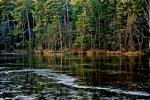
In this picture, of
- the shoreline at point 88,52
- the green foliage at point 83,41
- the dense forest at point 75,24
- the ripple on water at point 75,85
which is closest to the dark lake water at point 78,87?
the ripple on water at point 75,85

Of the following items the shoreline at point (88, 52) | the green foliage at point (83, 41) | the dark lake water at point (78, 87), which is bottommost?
the dark lake water at point (78, 87)

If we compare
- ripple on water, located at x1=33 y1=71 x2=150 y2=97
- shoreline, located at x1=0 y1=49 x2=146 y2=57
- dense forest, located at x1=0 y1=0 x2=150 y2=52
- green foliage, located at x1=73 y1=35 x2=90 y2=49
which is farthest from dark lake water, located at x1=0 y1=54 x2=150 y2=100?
green foliage, located at x1=73 y1=35 x2=90 y2=49

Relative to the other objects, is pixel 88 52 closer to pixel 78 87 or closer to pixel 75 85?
pixel 75 85

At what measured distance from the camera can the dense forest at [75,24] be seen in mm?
70812

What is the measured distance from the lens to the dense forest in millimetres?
70812

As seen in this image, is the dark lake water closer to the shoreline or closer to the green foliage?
the shoreline

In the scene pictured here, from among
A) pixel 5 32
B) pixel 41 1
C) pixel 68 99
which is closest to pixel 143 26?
pixel 41 1

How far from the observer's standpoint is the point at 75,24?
85.2 m

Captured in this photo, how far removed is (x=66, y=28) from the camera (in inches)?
3332

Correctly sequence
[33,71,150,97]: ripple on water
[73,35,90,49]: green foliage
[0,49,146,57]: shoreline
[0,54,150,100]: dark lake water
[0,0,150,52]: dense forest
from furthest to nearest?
[73,35,90,49]: green foliage
[0,0,150,52]: dense forest
[0,49,146,57]: shoreline
[33,71,150,97]: ripple on water
[0,54,150,100]: dark lake water

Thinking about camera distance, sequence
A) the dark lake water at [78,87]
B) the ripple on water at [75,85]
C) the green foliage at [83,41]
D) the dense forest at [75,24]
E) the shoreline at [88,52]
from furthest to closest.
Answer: the green foliage at [83,41] → the dense forest at [75,24] → the shoreline at [88,52] → the ripple on water at [75,85] → the dark lake water at [78,87]

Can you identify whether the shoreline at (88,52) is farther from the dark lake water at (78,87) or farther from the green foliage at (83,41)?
the dark lake water at (78,87)

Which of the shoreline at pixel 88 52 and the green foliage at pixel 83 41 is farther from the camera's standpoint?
the green foliage at pixel 83 41

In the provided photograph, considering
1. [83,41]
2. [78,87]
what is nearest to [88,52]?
[83,41]
